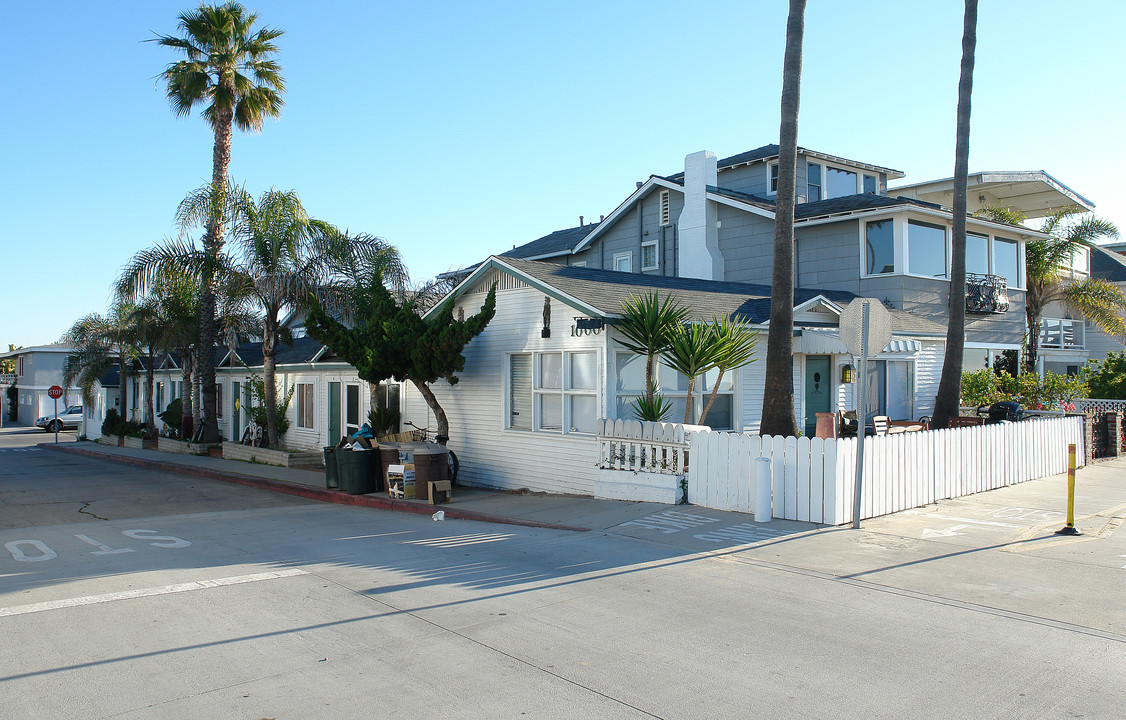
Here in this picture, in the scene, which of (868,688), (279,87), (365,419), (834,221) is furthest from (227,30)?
(868,688)

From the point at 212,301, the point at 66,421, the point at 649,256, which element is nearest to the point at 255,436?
the point at 212,301

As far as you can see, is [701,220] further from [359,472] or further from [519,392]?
[359,472]

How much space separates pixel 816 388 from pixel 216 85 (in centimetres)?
1941

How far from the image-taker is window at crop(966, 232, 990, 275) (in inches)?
914

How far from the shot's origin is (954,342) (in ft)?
55.6

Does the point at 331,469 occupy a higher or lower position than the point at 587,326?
lower

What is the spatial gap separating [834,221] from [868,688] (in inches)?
715

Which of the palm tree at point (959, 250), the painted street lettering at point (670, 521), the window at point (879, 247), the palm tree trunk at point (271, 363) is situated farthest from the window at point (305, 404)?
the palm tree at point (959, 250)

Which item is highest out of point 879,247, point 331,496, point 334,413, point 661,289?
point 879,247

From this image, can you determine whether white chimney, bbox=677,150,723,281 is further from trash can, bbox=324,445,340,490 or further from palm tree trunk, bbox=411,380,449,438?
trash can, bbox=324,445,340,490

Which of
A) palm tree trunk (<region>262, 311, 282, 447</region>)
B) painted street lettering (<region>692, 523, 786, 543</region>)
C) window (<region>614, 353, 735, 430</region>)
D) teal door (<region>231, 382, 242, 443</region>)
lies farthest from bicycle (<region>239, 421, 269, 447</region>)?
painted street lettering (<region>692, 523, 786, 543</region>)

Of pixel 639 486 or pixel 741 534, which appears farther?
pixel 639 486

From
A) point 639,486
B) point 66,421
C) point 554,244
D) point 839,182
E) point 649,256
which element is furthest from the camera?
point 66,421

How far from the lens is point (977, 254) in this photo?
76.5 feet
